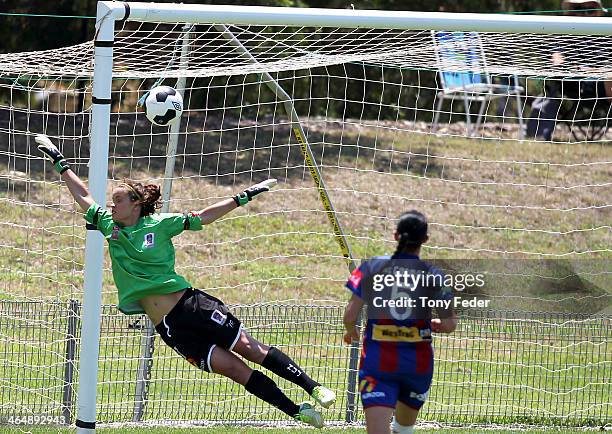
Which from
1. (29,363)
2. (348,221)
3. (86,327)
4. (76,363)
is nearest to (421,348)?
(86,327)

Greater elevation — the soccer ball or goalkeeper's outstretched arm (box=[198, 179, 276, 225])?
the soccer ball

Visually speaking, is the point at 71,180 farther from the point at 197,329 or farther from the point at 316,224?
Result: the point at 316,224

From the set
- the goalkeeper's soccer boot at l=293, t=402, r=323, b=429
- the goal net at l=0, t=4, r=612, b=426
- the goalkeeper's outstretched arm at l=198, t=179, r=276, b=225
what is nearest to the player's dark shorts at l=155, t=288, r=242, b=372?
the goalkeeper's outstretched arm at l=198, t=179, r=276, b=225

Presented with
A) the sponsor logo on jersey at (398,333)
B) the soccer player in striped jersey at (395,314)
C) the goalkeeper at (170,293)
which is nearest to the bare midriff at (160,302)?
the goalkeeper at (170,293)

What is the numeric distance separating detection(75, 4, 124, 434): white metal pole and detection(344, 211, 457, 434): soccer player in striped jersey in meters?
1.70

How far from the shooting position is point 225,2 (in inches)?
565

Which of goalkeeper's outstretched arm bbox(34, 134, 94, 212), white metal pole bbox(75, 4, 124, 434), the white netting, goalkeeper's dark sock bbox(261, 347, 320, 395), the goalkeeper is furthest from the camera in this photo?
the white netting

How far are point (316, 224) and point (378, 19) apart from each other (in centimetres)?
694

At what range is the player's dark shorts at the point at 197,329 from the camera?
6621mm

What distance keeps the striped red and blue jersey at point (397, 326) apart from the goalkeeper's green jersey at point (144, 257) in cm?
149

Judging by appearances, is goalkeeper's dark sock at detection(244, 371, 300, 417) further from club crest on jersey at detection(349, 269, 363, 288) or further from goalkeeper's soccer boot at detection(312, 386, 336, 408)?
club crest on jersey at detection(349, 269, 363, 288)

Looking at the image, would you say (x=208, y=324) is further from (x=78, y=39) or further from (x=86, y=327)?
(x=78, y=39)

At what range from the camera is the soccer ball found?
23.0 ft

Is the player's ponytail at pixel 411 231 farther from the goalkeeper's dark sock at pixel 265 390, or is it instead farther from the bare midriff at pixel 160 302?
the bare midriff at pixel 160 302
